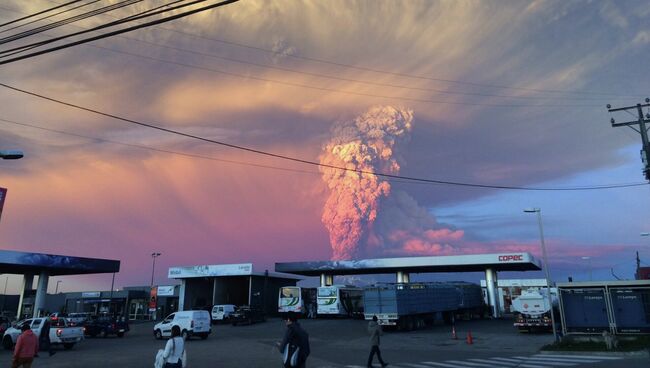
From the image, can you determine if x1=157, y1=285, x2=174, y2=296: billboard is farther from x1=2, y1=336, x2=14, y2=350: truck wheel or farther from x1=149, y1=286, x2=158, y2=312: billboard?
x1=2, y1=336, x2=14, y2=350: truck wheel

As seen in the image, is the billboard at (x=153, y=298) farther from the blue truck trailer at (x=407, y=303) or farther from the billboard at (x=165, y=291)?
the blue truck trailer at (x=407, y=303)

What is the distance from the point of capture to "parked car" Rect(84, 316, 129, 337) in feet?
115

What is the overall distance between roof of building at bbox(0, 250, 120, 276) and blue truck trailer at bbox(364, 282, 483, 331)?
31.0 m

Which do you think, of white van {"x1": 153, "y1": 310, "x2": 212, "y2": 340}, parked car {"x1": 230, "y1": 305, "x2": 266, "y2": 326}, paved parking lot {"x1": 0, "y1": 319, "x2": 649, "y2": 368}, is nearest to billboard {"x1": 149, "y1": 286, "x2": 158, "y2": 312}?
parked car {"x1": 230, "y1": 305, "x2": 266, "y2": 326}

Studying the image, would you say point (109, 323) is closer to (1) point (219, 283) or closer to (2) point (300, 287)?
(2) point (300, 287)

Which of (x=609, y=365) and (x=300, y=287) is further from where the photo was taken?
(x=300, y=287)

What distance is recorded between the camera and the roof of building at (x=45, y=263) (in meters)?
43.0

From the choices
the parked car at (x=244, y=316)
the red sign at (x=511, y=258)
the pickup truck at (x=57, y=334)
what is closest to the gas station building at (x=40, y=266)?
the parked car at (x=244, y=316)

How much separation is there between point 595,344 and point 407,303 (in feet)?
48.8

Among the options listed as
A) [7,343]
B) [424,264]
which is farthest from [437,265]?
[7,343]

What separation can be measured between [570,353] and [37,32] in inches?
908

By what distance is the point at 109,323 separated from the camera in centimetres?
3569

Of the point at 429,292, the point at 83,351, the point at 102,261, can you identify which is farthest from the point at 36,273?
the point at 429,292

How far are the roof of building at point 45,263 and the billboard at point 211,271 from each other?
8814mm
